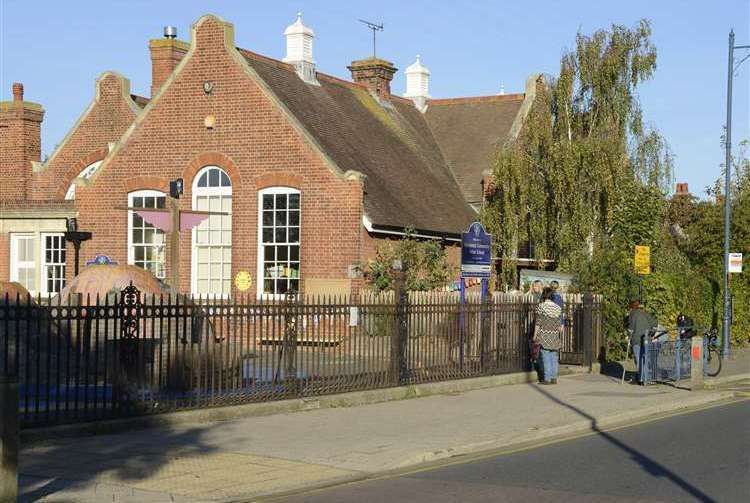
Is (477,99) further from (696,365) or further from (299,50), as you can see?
(696,365)

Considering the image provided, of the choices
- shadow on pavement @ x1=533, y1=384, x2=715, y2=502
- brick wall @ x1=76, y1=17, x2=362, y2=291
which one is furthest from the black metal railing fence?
brick wall @ x1=76, y1=17, x2=362, y2=291

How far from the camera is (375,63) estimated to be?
37906mm

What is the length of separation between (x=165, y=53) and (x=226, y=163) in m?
6.66

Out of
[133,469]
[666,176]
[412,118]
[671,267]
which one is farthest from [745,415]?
[412,118]

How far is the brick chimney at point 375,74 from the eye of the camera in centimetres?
3809

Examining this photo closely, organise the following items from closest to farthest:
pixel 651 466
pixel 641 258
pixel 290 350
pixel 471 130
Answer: pixel 651 466 < pixel 290 350 < pixel 641 258 < pixel 471 130

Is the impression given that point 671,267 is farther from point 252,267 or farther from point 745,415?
point 745,415

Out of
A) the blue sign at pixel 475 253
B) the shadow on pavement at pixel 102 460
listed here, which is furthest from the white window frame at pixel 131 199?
the shadow on pavement at pixel 102 460

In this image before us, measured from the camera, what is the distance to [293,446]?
43.7 feet

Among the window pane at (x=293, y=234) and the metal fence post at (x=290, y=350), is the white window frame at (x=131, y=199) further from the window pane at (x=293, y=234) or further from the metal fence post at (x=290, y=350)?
the metal fence post at (x=290, y=350)

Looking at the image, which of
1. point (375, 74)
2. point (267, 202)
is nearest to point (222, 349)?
point (267, 202)

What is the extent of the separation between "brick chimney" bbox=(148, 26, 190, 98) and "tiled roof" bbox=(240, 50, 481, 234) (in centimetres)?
410

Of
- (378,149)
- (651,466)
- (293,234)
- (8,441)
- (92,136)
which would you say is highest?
(92,136)

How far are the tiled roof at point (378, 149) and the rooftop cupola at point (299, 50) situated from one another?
0.30 meters
